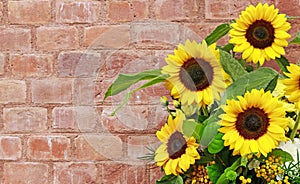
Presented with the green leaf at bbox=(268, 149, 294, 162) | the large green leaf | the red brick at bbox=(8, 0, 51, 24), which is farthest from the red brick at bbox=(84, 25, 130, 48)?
the green leaf at bbox=(268, 149, 294, 162)

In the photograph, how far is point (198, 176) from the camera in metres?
1.07

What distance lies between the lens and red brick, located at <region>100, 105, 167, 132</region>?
1.42m

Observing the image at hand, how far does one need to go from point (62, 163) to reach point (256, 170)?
0.58 m

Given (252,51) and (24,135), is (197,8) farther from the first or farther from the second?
(24,135)

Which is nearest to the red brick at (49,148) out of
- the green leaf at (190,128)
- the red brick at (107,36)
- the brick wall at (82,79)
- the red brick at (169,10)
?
the brick wall at (82,79)

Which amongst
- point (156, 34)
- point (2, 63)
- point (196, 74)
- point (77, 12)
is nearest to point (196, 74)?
point (196, 74)

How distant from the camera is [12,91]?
1.46 m

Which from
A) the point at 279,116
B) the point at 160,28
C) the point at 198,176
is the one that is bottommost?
the point at 198,176

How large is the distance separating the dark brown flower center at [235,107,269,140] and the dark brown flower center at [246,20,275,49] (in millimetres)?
131

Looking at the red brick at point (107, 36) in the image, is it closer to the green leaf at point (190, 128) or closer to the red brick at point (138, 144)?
the red brick at point (138, 144)

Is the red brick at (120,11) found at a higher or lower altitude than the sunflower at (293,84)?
higher

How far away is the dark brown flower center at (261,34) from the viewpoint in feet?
3.50

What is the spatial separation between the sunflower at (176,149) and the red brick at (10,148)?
1.58ft

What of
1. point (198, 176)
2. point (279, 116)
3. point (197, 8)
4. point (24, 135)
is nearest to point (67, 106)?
point (24, 135)
